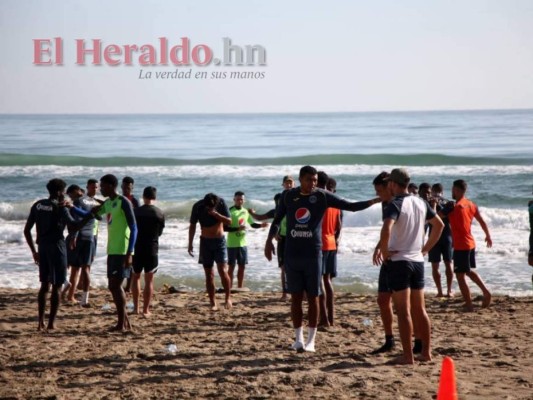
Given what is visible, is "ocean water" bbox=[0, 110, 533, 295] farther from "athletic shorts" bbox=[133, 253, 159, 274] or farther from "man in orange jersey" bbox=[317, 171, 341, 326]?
"man in orange jersey" bbox=[317, 171, 341, 326]

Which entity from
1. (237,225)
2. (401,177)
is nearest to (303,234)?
(401,177)

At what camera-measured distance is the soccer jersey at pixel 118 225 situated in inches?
361

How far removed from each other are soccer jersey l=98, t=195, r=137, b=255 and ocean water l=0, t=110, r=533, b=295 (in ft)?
15.8

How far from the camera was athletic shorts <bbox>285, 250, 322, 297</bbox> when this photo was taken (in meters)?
7.86

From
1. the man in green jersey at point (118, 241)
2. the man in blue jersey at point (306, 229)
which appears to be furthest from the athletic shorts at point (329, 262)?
the man in green jersey at point (118, 241)

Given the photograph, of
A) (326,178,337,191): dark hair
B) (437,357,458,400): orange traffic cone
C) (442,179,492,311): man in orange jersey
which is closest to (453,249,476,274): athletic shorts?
(442,179,492,311): man in orange jersey

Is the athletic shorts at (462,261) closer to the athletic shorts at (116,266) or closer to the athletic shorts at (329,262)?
the athletic shorts at (329,262)

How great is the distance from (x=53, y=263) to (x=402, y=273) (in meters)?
3.89

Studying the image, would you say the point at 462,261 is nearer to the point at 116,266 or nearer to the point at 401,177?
the point at 401,177

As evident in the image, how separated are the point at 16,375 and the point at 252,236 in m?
12.2

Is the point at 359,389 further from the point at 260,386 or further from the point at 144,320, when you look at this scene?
the point at 144,320

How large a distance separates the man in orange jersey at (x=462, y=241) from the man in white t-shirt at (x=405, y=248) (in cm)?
334

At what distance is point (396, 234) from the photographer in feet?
23.6

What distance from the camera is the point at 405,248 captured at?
720 cm
